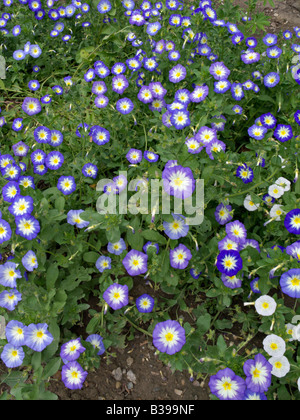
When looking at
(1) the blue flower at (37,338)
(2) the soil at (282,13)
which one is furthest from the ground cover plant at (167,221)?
(2) the soil at (282,13)

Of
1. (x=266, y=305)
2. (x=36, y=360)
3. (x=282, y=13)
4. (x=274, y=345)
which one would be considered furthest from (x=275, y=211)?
(x=282, y=13)

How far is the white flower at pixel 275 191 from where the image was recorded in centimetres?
258

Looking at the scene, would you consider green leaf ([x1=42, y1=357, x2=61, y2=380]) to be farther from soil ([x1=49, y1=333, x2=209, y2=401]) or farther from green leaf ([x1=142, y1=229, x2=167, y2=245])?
green leaf ([x1=142, y1=229, x2=167, y2=245])

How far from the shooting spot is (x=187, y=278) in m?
2.57

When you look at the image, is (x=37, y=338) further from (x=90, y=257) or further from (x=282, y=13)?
(x=282, y=13)

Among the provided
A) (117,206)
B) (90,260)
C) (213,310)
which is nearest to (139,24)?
(117,206)

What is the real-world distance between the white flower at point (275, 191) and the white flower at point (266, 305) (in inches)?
27.6

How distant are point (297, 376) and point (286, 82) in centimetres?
222

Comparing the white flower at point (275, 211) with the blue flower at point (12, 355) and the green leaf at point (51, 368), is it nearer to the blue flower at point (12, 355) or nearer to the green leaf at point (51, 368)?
the green leaf at point (51, 368)

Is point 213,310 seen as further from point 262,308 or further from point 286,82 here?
point 286,82

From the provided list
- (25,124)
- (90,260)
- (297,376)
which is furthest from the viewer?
(25,124)

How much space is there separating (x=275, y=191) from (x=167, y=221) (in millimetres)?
821

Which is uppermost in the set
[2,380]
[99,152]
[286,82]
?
[286,82]

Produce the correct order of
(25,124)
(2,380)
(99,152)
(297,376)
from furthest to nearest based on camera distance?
(25,124) < (99,152) < (2,380) < (297,376)
